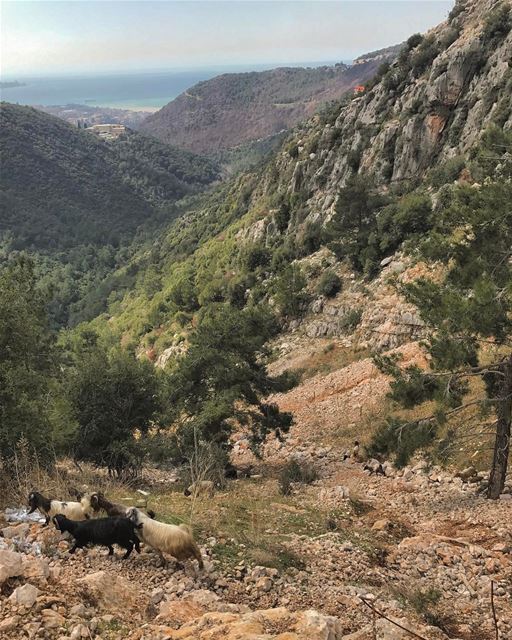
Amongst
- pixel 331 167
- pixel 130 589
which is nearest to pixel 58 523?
pixel 130 589

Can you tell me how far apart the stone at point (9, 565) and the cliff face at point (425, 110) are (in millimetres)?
36178

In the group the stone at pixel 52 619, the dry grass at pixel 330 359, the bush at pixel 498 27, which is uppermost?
the bush at pixel 498 27

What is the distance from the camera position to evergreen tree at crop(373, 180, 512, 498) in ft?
29.6

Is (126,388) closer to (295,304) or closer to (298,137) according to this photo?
(295,304)

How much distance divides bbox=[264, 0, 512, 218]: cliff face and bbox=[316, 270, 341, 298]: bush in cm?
1302

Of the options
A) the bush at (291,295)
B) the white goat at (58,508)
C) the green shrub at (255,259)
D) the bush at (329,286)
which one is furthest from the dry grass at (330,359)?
the green shrub at (255,259)

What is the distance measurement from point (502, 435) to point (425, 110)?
40878 mm

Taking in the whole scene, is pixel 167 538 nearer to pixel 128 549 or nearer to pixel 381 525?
pixel 128 549

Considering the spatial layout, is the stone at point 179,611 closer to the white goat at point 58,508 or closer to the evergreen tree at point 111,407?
the white goat at point 58,508

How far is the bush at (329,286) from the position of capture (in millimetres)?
32938

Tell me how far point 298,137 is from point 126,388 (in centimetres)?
6625

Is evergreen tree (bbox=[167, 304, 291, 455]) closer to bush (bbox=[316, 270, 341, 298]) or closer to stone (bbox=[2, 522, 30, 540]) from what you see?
stone (bbox=[2, 522, 30, 540])

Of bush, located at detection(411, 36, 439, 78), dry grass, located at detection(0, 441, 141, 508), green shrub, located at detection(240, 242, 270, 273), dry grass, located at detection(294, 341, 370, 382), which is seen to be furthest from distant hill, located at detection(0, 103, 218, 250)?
dry grass, located at detection(0, 441, 141, 508)

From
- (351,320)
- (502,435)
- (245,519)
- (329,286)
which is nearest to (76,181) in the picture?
(329,286)
